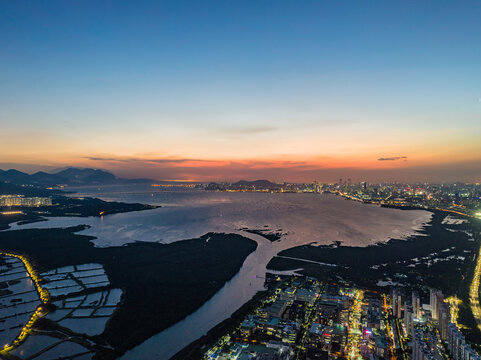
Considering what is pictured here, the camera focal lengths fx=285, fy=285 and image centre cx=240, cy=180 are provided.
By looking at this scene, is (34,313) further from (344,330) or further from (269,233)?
(269,233)

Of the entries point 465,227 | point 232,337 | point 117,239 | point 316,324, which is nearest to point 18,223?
point 117,239

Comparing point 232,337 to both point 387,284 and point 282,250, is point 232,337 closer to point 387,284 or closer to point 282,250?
point 387,284

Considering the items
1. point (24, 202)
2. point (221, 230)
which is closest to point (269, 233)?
point (221, 230)

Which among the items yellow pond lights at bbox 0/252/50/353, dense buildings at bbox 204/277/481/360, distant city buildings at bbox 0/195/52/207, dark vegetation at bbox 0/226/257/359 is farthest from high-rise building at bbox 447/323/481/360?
distant city buildings at bbox 0/195/52/207

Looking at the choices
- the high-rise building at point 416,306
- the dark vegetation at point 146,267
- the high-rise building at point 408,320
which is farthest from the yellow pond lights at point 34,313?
the high-rise building at point 416,306

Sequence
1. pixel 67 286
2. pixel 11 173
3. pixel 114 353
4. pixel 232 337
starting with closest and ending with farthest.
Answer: pixel 114 353
pixel 232 337
pixel 67 286
pixel 11 173

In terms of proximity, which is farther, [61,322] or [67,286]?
[67,286]
